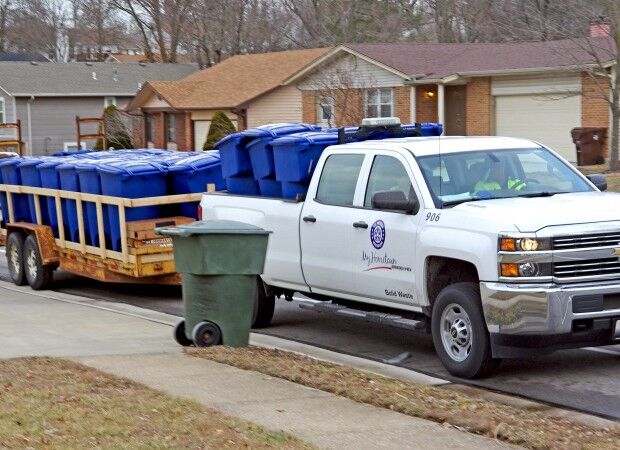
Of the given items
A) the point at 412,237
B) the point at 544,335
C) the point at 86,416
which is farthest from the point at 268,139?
the point at 86,416

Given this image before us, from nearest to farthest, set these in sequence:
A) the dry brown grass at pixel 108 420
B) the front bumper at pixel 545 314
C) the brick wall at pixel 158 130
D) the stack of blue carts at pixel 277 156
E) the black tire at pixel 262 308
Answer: the dry brown grass at pixel 108 420 < the front bumper at pixel 545 314 < the stack of blue carts at pixel 277 156 < the black tire at pixel 262 308 < the brick wall at pixel 158 130

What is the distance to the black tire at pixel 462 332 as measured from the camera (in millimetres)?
8945

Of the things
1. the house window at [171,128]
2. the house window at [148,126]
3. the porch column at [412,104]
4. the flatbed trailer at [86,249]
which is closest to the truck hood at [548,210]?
the flatbed trailer at [86,249]

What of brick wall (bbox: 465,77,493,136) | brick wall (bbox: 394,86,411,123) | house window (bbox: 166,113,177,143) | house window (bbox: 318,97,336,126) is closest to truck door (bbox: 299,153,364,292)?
brick wall (bbox: 465,77,493,136)

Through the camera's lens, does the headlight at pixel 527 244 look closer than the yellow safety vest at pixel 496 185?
Yes

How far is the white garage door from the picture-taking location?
35562mm

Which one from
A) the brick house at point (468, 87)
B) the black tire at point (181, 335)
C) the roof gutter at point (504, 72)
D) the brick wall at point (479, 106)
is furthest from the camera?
the brick wall at point (479, 106)

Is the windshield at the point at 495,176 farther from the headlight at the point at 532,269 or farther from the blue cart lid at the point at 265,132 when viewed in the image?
the blue cart lid at the point at 265,132

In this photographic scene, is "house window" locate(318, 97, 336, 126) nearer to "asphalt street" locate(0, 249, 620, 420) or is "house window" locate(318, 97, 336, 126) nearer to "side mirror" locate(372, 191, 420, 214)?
"asphalt street" locate(0, 249, 620, 420)

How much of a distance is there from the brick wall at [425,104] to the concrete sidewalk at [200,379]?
2762cm

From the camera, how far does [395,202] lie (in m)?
9.65

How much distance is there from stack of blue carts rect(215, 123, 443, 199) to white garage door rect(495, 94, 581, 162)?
23735 mm

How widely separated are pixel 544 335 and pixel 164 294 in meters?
7.84

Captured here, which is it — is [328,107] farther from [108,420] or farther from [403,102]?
[108,420]
